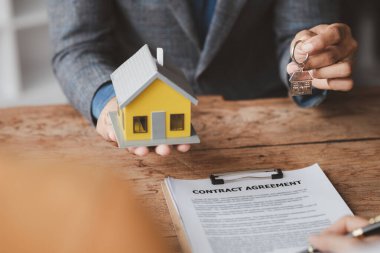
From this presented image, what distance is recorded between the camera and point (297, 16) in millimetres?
1596

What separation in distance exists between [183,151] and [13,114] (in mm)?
434

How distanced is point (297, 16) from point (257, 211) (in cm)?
77

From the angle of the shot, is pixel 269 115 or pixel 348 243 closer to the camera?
pixel 348 243

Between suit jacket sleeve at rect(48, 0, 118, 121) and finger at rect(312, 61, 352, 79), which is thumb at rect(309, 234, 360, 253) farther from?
suit jacket sleeve at rect(48, 0, 118, 121)

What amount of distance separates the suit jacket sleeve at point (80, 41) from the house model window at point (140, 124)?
13.7 inches

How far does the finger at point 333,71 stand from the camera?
3.99 ft

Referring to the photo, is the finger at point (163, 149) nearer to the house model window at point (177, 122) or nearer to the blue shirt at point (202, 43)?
the house model window at point (177, 122)

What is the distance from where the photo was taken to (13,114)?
134cm

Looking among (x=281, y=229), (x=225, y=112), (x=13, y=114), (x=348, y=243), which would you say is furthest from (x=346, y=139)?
(x=13, y=114)

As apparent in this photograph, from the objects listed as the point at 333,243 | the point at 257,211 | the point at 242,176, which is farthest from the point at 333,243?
the point at 242,176

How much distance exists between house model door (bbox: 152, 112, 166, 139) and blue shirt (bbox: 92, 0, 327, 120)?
9.5 inches

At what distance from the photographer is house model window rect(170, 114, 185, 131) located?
3.46ft

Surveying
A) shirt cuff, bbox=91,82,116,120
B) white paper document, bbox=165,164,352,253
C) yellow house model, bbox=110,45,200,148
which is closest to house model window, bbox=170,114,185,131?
yellow house model, bbox=110,45,200,148

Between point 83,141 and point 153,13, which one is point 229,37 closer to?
point 153,13
